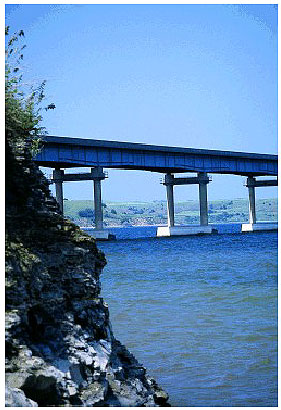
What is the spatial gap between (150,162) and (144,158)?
1232mm

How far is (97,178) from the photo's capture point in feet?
214

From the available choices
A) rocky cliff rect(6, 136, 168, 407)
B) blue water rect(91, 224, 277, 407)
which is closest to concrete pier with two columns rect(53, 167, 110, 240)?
blue water rect(91, 224, 277, 407)

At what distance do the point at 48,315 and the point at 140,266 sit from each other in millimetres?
29707

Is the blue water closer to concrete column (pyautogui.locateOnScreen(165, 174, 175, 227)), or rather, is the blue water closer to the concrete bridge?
the concrete bridge

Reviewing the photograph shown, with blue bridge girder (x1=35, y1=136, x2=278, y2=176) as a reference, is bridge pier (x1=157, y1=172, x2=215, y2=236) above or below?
below

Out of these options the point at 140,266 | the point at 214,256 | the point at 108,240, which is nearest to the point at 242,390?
the point at 140,266

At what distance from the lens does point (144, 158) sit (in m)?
66.5

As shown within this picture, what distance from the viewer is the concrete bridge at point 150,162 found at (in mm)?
59503

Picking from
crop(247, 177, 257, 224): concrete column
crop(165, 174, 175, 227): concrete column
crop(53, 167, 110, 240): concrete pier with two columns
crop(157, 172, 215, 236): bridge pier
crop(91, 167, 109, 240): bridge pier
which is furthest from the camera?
crop(247, 177, 257, 224): concrete column

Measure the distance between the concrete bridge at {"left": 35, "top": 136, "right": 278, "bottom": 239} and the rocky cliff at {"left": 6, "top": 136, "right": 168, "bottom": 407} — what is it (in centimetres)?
4372

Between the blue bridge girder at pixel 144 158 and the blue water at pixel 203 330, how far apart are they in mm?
26247

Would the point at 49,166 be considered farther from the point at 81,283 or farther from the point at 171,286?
the point at 81,283

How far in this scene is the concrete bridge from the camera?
195ft
